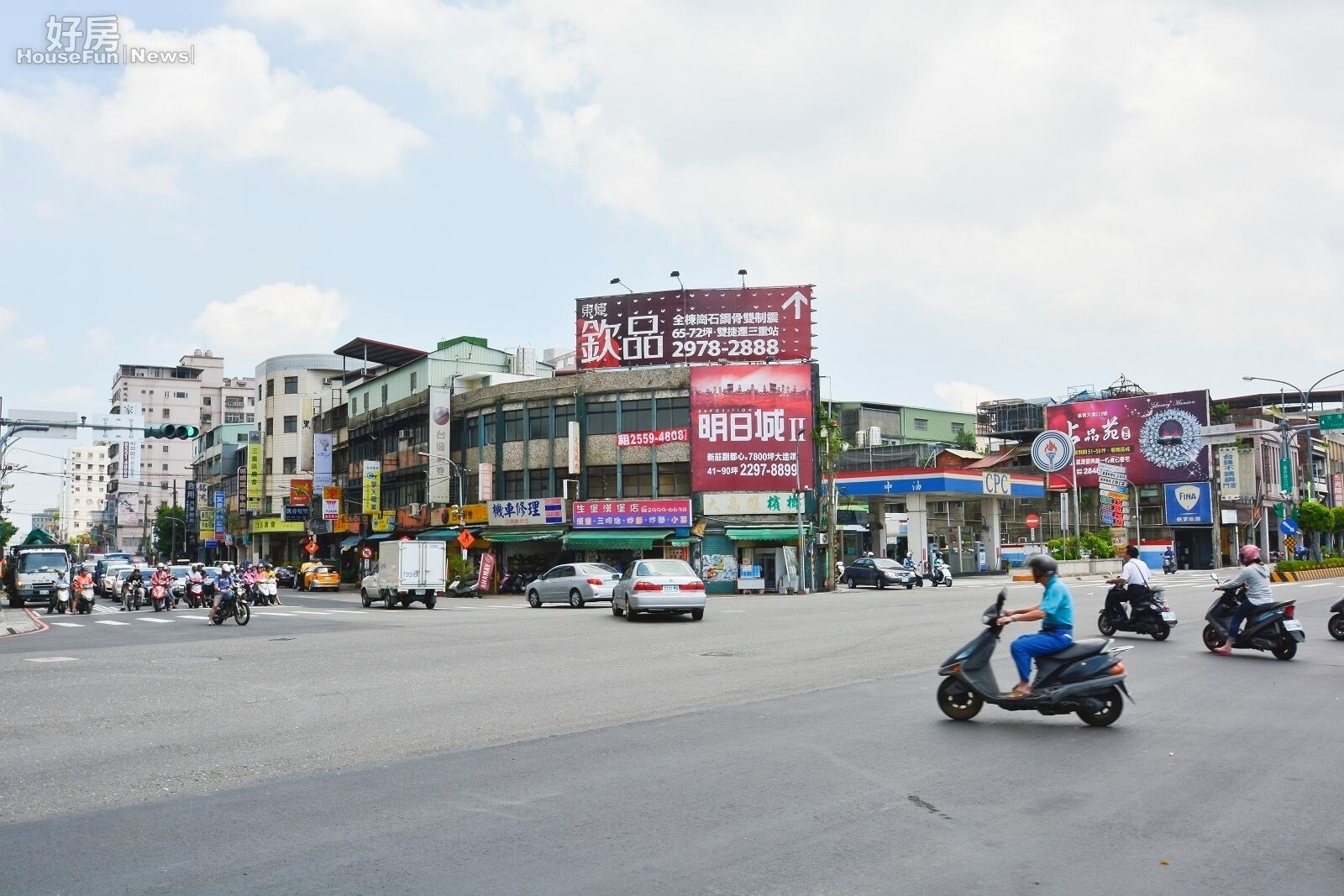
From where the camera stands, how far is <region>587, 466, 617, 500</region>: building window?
50906 millimetres

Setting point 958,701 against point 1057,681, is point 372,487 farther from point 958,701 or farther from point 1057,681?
point 1057,681

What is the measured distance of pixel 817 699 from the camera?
11.5 meters

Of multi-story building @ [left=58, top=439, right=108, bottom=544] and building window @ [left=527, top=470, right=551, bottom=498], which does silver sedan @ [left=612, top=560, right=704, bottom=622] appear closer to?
building window @ [left=527, top=470, right=551, bottom=498]

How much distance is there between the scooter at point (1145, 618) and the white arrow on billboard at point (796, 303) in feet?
105

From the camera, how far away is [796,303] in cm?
4988

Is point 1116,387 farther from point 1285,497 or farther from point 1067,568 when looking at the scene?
point 1067,568

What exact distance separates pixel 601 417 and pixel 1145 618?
34.9m

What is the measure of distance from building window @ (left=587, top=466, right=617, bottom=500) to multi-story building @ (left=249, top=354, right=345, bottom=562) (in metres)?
34.9

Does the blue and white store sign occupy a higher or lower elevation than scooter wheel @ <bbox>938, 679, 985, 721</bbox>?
higher

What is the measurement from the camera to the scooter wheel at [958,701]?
9.78 metres

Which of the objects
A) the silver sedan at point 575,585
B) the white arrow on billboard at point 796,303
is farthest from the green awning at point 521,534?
the white arrow on billboard at point 796,303

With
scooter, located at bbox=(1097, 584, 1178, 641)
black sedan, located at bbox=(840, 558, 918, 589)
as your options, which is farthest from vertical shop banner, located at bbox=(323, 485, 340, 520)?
scooter, located at bbox=(1097, 584, 1178, 641)

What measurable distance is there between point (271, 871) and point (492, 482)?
49.3 meters

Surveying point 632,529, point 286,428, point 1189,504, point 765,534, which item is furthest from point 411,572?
point 1189,504
